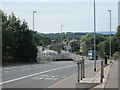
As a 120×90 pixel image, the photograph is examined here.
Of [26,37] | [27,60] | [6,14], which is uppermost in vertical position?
[6,14]

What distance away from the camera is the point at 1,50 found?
5525cm

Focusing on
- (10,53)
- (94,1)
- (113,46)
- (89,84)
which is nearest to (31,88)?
(89,84)

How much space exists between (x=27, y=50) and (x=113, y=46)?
2327 inches

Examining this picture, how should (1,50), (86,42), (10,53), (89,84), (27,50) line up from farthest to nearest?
(86,42) → (27,50) → (10,53) → (1,50) → (89,84)

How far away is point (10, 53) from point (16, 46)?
12.8 ft

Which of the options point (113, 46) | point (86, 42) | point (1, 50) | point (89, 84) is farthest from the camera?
point (86, 42)

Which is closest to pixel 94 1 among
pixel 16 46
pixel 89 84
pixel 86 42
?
pixel 89 84

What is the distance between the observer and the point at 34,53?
2667 inches

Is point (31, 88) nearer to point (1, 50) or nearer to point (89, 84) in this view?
point (89, 84)

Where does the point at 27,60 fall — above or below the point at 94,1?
below

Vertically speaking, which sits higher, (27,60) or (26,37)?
(26,37)

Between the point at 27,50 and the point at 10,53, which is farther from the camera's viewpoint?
the point at 27,50

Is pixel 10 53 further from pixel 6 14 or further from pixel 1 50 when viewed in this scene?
Result: pixel 6 14

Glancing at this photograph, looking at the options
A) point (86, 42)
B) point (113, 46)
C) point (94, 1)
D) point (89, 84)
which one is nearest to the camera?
point (89, 84)
